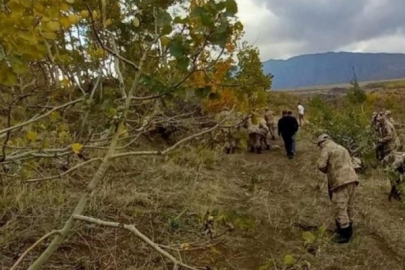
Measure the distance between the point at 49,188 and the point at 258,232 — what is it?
9.46 feet

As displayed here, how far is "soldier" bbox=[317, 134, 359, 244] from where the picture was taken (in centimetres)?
707

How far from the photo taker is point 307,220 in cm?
802

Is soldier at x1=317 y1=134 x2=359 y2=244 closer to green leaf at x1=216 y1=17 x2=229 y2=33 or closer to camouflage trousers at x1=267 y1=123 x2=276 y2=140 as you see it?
green leaf at x1=216 y1=17 x2=229 y2=33

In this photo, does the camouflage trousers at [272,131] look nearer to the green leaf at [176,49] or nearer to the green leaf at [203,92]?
the green leaf at [203,92]

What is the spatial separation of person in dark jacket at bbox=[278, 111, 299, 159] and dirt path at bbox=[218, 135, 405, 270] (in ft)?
5.48

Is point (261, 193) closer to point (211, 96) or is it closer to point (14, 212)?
point (14, 212)

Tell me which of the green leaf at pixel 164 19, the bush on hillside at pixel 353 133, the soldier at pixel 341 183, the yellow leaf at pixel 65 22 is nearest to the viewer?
the yellow leaf at pixel 65 22

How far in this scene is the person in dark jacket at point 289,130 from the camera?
46.3ft

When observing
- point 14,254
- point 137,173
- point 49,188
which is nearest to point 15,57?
point 14,254

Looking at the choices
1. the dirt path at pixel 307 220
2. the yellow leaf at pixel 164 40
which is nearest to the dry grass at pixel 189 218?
the dirt path at pixel 307 220

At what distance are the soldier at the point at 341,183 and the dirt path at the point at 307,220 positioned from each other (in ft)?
0.78

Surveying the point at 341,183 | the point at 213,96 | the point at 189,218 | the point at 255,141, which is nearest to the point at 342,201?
the point at 341,183

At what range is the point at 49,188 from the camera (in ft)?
22.3

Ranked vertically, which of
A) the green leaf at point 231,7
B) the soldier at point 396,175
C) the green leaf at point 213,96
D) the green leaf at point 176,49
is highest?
the green leaf at point 231,7
